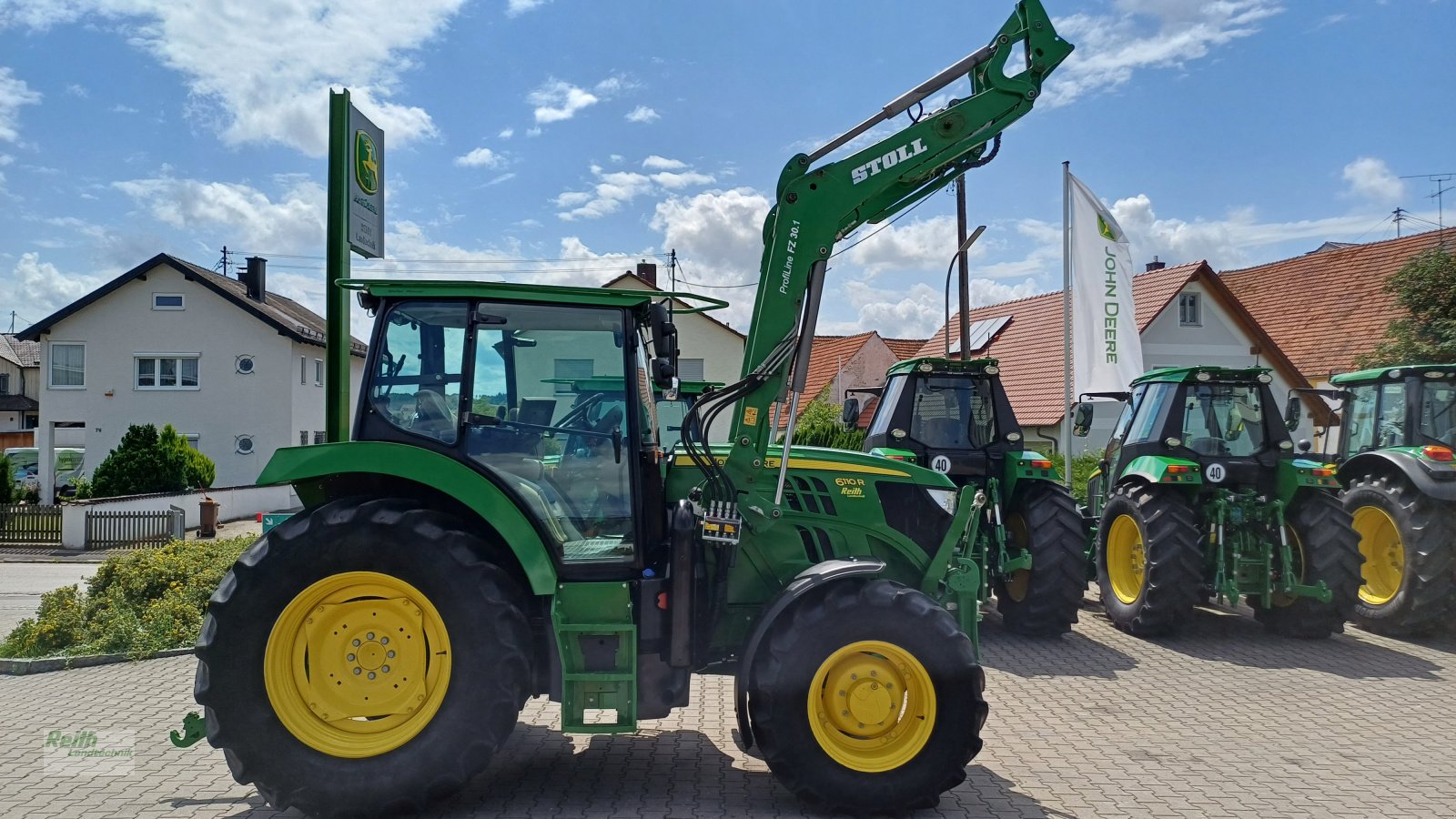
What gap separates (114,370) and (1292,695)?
31868 mm

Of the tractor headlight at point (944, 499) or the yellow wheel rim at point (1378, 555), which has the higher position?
the tractor headlight at point (944, 499)

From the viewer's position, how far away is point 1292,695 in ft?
23.9

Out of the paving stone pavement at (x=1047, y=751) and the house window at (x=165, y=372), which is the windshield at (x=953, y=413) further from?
the house window at (x=165, y=372)

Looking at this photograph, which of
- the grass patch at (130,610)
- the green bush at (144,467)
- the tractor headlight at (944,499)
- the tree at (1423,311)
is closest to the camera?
the tractor headlight at (944,499)

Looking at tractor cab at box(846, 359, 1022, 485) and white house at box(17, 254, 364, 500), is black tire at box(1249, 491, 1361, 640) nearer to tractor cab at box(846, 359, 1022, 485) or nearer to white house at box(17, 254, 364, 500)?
tractor cab at box(846, 359, 1022, 485)

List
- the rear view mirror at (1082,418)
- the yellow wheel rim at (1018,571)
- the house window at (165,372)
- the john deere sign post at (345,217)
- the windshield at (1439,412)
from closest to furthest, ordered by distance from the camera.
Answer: the john deere sign post at (345,217) → the yellow wheel rim at (1018,571) → the windshield at (1439,412) → the rear view mirror at (1082,418) → the house window at (165,372)

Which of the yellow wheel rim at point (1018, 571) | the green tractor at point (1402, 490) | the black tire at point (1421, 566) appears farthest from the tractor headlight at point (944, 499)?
the green tractor at point (1402, 490)

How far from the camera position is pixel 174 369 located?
100 ft

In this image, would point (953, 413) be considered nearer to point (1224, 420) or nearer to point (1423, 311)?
point (1224, 420)

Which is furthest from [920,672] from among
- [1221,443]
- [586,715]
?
[1221,443]

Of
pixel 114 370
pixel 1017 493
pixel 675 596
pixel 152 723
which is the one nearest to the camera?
pixel 675 596

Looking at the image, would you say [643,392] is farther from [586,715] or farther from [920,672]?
[920,672]

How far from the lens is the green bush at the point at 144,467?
22.9 metres

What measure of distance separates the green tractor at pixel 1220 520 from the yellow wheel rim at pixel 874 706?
5.09m
